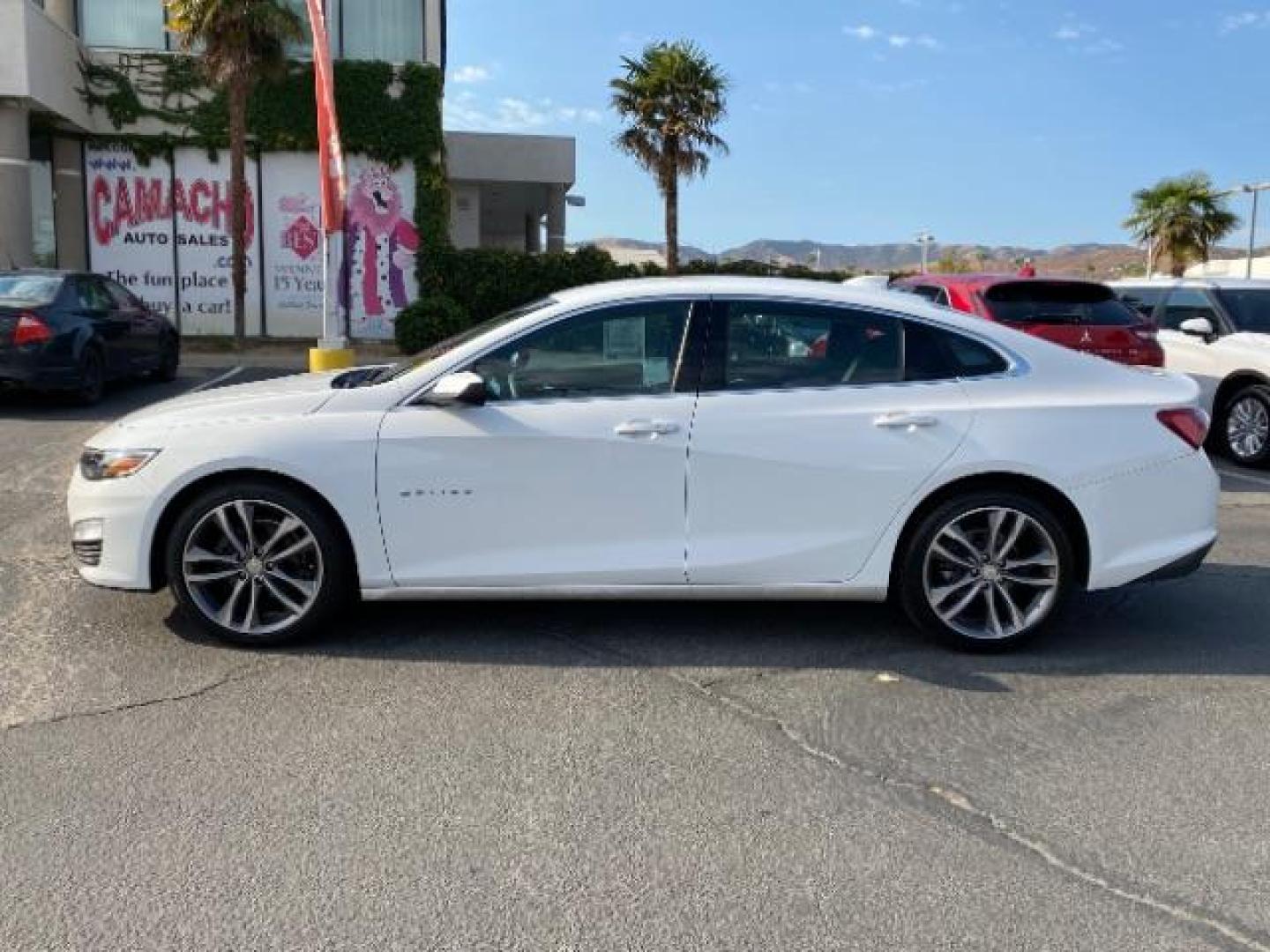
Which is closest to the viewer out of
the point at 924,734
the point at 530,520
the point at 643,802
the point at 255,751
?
the point at 643,802

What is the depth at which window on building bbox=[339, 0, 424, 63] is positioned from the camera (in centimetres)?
2123

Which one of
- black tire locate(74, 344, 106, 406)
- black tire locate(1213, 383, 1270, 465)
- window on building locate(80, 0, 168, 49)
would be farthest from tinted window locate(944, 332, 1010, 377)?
window on building locate(80, 0, 168, 49)

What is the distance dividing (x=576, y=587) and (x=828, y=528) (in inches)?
41.5

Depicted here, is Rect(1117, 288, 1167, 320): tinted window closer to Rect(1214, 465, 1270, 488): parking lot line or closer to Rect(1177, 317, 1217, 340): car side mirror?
Rect(1177, 317, 1217, 340): car side mirror

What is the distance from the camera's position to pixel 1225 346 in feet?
33.5

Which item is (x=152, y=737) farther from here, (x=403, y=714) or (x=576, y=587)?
→ (x=576, y=587)

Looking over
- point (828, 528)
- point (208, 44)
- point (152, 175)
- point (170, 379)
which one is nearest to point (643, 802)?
point (828, 528)

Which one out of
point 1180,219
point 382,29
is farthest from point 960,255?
point 382,29

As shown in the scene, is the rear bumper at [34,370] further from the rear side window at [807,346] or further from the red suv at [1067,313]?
the rear side window at [807,346]

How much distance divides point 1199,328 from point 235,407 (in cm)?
861

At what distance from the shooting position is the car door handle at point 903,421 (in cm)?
464

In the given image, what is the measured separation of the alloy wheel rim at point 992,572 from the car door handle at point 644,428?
120cm

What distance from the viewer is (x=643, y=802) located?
3434mm

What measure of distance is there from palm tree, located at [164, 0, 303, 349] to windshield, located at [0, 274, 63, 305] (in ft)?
28.3
